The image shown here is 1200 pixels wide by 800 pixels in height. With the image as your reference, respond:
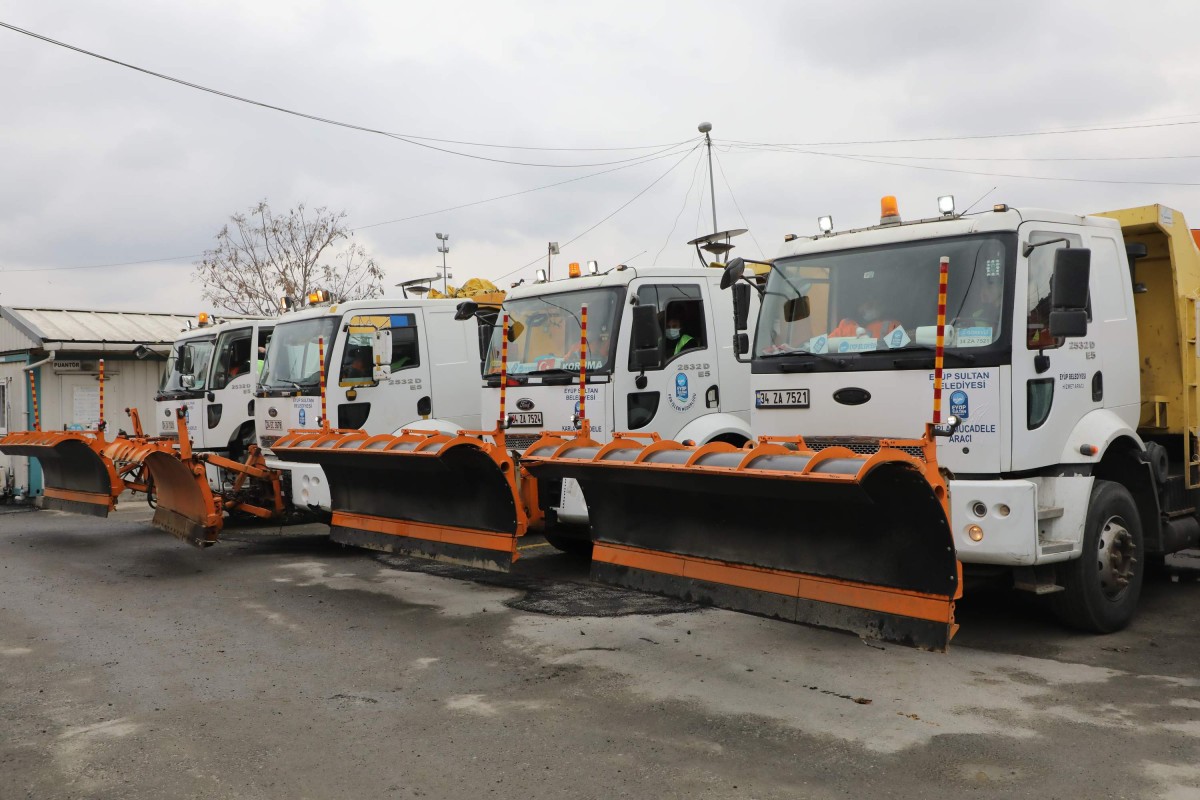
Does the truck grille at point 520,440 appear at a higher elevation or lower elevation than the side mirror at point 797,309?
lower

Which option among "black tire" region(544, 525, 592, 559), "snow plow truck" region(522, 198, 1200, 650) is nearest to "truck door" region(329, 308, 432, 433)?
"black tire" region(544, 525, 592, 559)

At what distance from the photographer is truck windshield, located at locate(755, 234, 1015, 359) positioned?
605 centimetres

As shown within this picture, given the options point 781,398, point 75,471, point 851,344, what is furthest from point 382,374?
point 851,344

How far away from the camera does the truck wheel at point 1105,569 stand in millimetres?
6320

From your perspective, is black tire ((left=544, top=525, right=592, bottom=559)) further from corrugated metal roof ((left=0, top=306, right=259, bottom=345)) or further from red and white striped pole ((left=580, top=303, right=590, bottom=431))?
corrugated metal roof ((left=0, top=306, right=259, bottom=345))

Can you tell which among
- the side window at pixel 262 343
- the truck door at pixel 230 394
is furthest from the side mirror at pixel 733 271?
the truck door at pixel 230 394

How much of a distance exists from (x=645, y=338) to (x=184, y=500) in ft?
17.3

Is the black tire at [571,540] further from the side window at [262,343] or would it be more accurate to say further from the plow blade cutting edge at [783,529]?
the side window at [262,343]

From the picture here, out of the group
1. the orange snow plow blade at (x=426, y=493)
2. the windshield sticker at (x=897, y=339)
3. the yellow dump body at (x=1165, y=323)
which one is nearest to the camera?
the windshield sticker at (x=897, y=339)

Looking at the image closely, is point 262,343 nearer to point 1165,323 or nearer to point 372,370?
point 372,370

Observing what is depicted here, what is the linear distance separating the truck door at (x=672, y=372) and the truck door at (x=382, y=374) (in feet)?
11.7

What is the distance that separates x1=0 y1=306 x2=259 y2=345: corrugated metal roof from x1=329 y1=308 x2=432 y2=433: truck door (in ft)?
29.1

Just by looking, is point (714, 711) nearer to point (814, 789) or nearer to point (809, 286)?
point (814, 789)

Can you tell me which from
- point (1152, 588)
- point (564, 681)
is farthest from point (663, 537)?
point (1152, 588)
